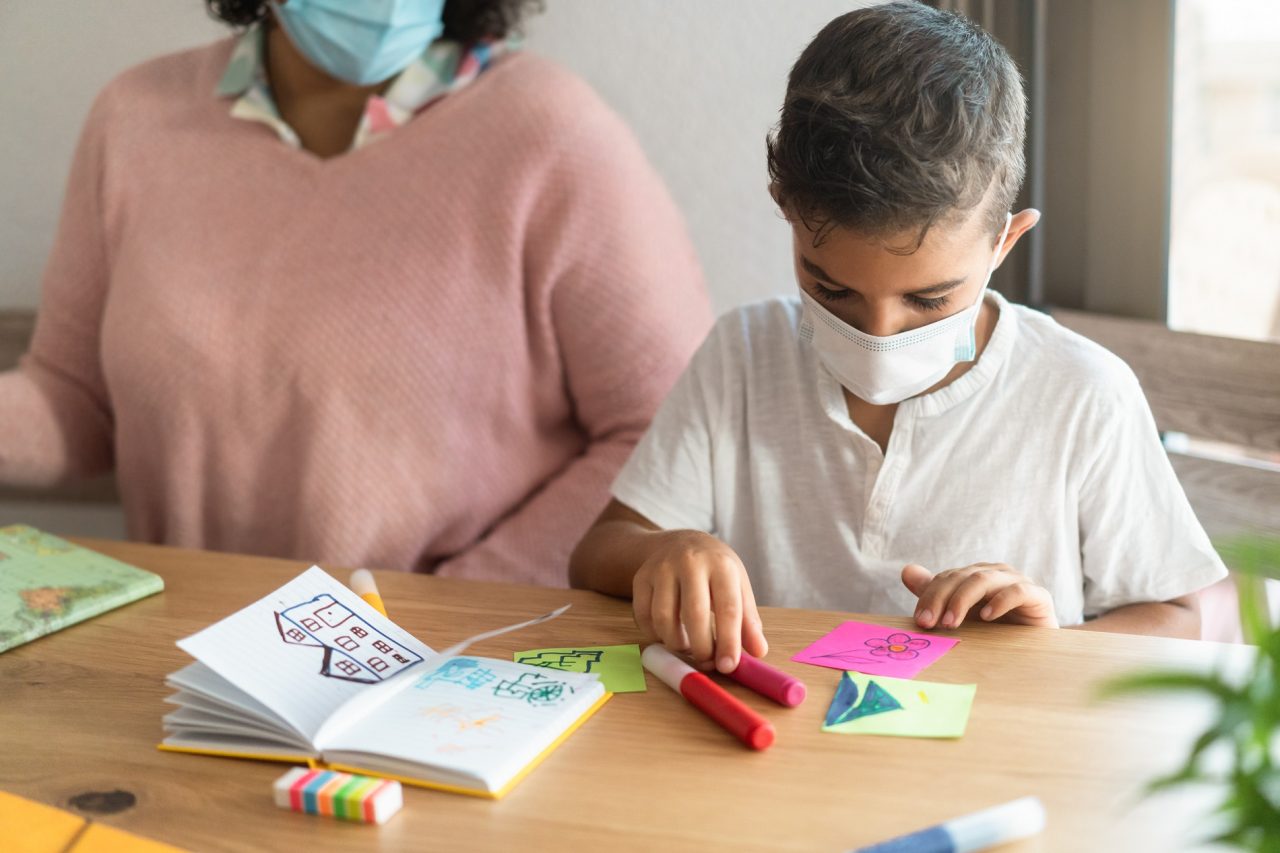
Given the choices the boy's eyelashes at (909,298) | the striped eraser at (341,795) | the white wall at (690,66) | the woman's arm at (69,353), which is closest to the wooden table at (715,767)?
the striped eraser at (341,795)

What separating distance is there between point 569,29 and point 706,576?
102cm

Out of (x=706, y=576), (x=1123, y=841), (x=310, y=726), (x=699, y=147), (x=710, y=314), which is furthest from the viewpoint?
(x=699, y=147)

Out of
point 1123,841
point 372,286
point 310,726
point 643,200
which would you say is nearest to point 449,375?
point 372,286

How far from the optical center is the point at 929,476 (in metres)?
1.04

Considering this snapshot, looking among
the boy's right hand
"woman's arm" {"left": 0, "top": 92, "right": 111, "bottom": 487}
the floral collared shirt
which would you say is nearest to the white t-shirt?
the boy's right hand

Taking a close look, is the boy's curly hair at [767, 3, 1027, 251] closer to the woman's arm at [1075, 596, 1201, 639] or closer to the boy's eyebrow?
the boy's eyebrow

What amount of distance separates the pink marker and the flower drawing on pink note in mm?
73

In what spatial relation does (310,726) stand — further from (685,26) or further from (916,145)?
(685,26)

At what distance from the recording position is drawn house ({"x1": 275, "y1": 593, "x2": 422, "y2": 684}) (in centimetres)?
80

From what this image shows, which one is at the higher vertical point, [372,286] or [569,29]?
[569,29]

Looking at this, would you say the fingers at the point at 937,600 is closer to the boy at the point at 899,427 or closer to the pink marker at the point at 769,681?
the boy at the point at 899,427

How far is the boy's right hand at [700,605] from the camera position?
0.81 meters

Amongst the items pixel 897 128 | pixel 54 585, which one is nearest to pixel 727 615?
pixel 897 128

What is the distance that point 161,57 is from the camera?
1.55 metres
